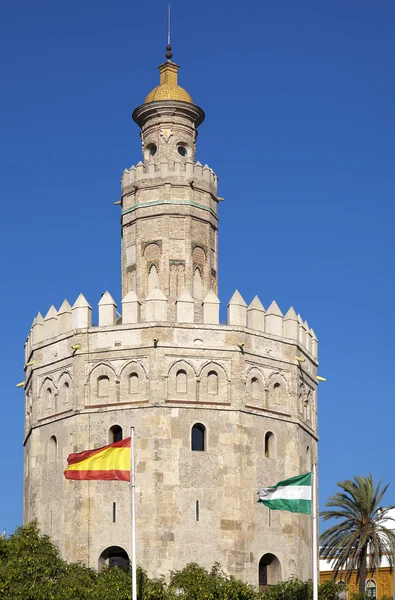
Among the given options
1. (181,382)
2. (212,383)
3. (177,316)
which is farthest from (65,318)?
(212,383)

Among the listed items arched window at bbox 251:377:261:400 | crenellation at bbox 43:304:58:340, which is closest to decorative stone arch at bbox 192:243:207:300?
arched window at bbox 251:377:261:400

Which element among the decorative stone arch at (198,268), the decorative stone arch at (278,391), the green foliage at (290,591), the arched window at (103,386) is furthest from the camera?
the decorative stone arch at (198,268)

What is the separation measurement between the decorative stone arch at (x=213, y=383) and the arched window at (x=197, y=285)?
168 inches

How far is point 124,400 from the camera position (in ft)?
150

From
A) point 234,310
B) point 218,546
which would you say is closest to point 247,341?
point 234,310

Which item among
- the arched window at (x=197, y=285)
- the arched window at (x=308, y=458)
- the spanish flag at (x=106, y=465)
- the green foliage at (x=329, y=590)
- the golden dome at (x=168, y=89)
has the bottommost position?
the green foliage at (x=329, y=590)

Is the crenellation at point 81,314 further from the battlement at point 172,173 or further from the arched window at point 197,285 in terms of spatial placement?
the battlement at point 172,173

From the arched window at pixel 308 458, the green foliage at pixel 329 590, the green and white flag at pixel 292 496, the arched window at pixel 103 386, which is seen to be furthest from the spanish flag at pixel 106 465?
the arched window at pixel 308 458

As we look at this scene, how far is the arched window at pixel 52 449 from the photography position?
47.4 m

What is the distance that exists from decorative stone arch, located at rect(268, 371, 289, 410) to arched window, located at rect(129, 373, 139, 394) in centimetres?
538

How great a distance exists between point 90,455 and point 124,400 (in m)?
7.43

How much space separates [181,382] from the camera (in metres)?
45.8

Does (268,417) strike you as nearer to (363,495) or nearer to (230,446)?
(230,446)

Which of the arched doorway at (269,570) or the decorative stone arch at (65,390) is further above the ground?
the decorative stone arch at (65,390)
